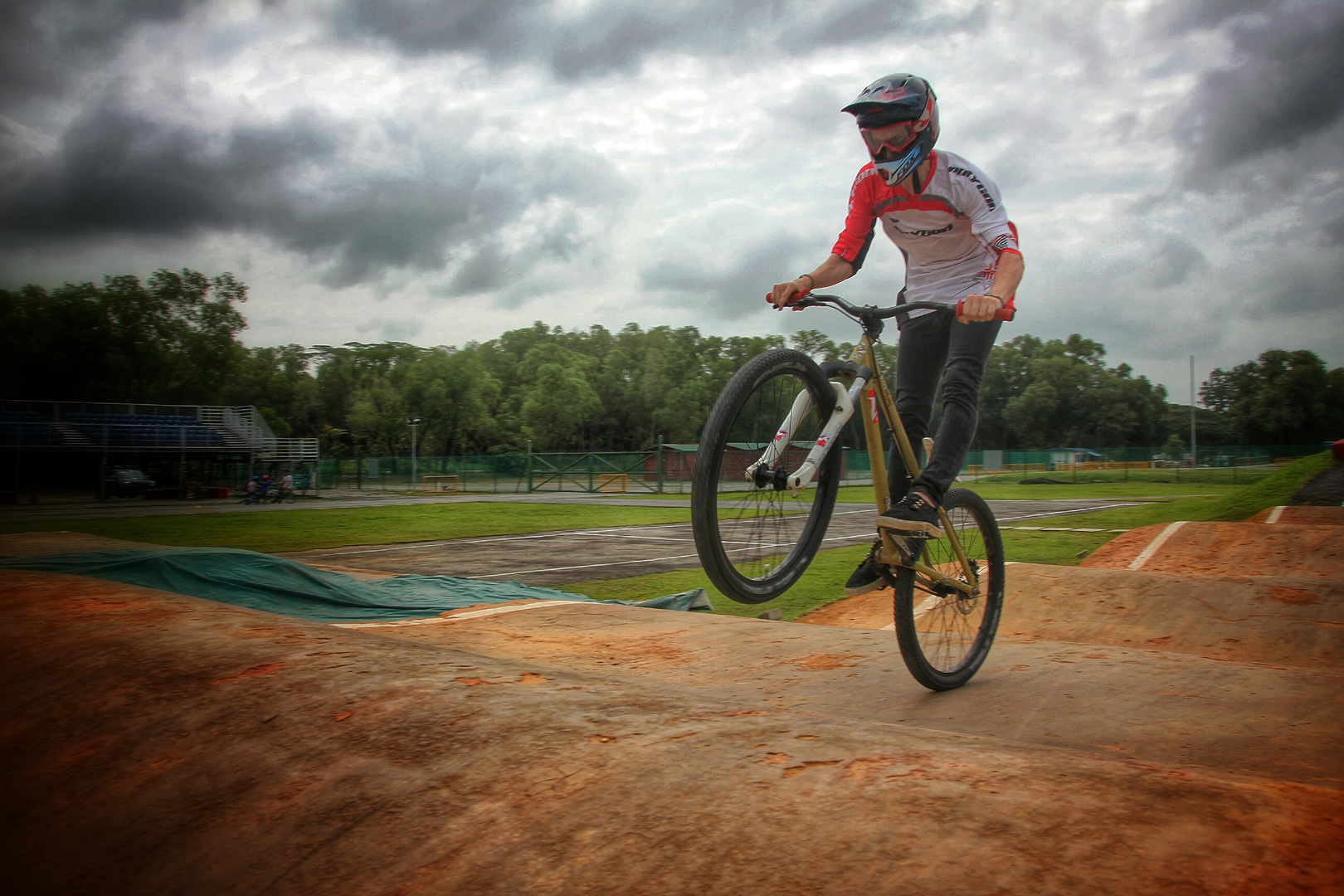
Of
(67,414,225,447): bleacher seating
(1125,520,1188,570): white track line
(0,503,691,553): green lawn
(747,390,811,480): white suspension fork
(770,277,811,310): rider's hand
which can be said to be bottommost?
(0,503,691,553): green lawn

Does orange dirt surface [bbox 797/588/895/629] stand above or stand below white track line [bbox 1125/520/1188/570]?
below

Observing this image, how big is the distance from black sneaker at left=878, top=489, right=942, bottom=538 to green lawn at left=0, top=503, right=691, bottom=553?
12156mm

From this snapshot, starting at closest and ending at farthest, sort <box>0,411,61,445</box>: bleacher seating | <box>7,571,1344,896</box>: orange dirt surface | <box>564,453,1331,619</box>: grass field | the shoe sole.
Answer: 1. <box>7,571,1344,896</box>: orange dirt surface
2. the shoe sole
3. <box>564,453,1331,619</box>: grass field
4. <box>0,411,61,445</box>: bleacher seating

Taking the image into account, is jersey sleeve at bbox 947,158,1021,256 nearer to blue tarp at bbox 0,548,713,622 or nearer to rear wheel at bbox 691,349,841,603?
rear wheel at bbox 691,349,841,603

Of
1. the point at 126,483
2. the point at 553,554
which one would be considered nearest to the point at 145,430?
the point at 126,483

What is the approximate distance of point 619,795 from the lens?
1658 millimetres

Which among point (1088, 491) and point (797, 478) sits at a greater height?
point (797, 478)

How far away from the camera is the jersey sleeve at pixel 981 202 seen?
309 cm

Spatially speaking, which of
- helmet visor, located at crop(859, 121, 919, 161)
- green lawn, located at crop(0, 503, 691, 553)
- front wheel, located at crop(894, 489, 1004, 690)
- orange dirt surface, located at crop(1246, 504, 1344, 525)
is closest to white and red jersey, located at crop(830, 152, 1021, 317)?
helmet visor, located at crop(859, 121, 919, 161)

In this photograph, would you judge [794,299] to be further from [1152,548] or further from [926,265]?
[1152,548]

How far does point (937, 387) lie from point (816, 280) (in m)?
0.76

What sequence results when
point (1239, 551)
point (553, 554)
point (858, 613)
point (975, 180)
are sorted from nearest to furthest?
point (975, 180) < point (858, 613) < point (1239, 551) < point (553, 554)

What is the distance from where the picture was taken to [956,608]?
365 centimetres

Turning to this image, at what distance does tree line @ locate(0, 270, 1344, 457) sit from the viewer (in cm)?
2525
